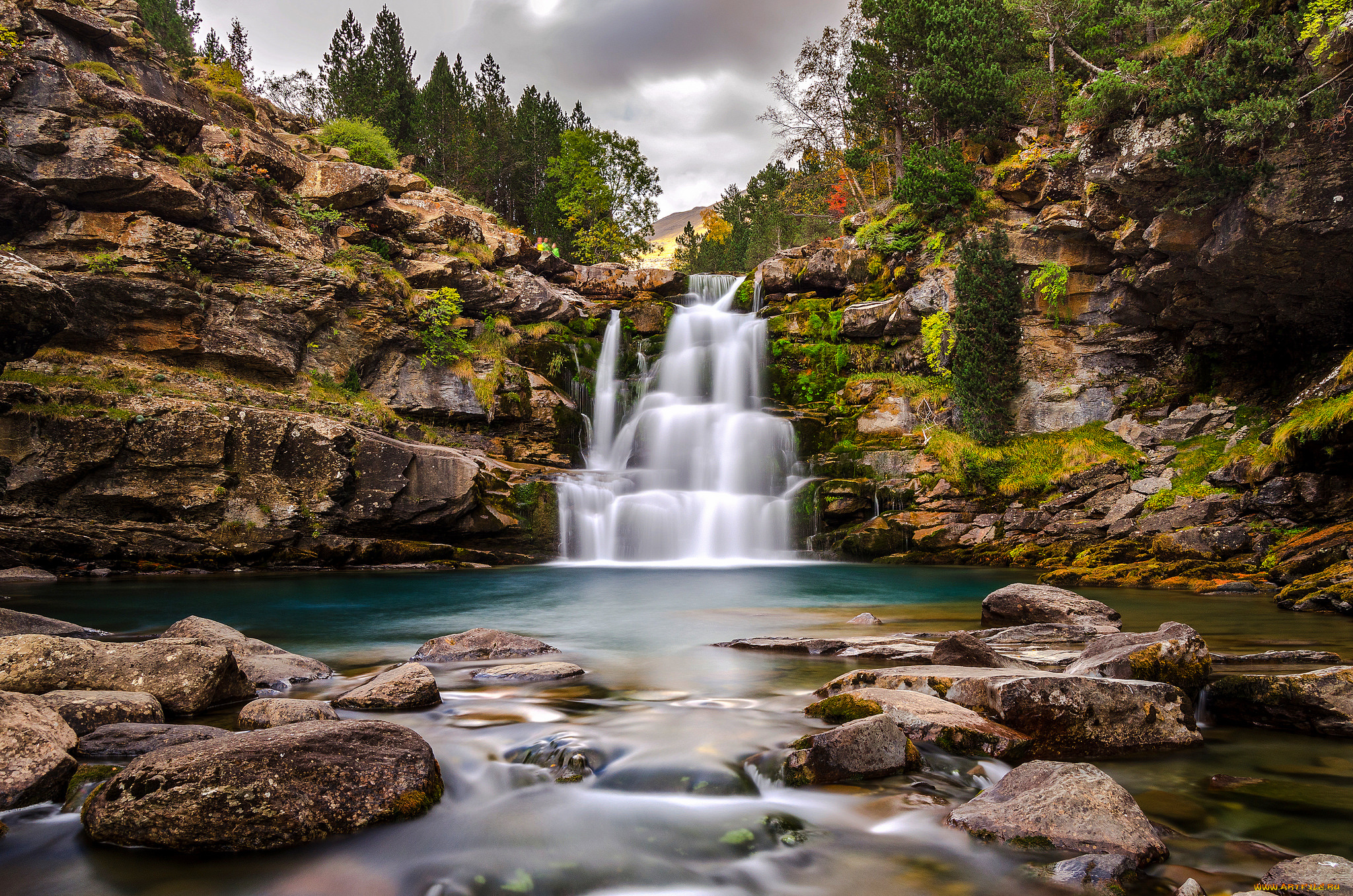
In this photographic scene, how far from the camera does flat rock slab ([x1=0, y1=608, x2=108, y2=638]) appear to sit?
643 cm

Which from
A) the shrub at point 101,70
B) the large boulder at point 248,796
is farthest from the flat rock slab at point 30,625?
the shrub at point 101,70

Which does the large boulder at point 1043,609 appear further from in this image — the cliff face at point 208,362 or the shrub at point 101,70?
the shrub at point 101,70

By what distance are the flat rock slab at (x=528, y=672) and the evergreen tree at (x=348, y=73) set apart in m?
36.3

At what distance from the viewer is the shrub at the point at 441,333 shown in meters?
22.8

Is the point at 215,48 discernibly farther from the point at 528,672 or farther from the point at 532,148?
the point at 528,672

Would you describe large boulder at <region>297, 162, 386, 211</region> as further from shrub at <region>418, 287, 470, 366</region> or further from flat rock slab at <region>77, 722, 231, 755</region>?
flat rock slab at <region>77, 722, 231, 755</region>

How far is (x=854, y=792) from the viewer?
12.4ft

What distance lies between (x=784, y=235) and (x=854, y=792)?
50.3m

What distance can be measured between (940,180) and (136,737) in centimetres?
2492

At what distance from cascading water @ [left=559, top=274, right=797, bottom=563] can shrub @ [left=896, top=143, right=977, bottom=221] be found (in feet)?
23.3

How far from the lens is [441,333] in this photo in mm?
22969

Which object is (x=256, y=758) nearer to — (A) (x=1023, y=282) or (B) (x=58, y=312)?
(B) (x=58, y=312)

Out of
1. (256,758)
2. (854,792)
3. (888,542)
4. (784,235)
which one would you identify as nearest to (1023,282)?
(888,542)

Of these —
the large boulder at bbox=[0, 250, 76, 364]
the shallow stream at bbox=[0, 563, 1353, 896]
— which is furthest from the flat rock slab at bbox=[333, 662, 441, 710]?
the large boulder at bbox=[0, 250, 76, 364]
